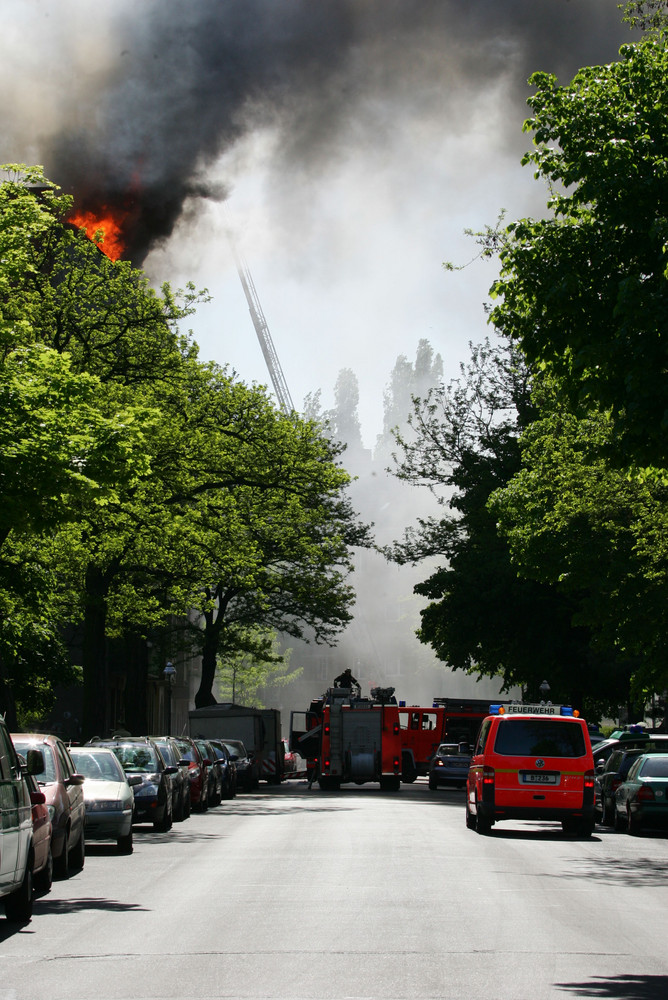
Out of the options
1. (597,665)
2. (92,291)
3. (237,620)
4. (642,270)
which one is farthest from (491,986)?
(237,620)

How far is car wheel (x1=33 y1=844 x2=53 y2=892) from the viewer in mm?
13500

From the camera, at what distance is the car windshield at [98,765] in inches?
760

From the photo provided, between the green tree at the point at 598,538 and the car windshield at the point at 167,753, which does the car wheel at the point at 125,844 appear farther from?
the green tree at the point at 598,538

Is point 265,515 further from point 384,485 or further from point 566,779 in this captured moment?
point 384,485

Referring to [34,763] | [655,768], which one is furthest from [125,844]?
[655,768]

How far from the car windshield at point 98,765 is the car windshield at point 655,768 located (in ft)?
30.1

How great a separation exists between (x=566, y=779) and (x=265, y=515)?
19.2 m

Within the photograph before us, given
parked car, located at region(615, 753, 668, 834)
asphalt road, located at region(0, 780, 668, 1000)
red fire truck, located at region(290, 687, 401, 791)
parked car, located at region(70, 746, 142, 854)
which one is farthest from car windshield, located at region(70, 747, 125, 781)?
red fire truck, located at region(290, 687, 401, 791)

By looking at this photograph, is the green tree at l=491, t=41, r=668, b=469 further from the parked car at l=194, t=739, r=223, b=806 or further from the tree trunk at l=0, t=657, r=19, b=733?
the parked car at l=194, t=739, r=223, b=806

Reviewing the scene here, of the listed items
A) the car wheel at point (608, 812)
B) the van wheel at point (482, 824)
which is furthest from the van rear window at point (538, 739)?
the car wheel at point (608, 812)

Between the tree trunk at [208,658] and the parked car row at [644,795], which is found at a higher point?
the tree trunk at [208,658]

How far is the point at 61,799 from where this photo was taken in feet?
49.5

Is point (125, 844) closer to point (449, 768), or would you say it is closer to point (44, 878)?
point (44, 878)

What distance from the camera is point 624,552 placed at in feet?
112
